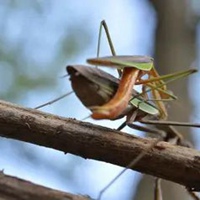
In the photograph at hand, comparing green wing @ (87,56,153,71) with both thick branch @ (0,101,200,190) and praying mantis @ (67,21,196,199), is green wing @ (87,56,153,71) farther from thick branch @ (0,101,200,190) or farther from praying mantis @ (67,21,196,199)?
thick branch @ (0,101,200,190)

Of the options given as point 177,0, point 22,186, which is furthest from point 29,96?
point 22,186

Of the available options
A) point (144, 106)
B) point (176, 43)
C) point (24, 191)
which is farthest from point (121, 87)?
point (176, 43)

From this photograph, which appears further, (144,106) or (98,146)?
(144,106)

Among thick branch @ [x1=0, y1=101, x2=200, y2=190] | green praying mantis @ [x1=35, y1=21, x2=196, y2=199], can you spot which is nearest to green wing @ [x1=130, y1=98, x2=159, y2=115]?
green praying mantis @ [x1=35, y1=21, x2=196, y2=199]

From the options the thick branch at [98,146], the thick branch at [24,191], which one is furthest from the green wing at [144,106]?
the thick branch at [24,191]

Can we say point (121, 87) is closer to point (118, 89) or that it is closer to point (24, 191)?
point (118, 89)

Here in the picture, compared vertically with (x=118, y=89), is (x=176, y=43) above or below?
below
